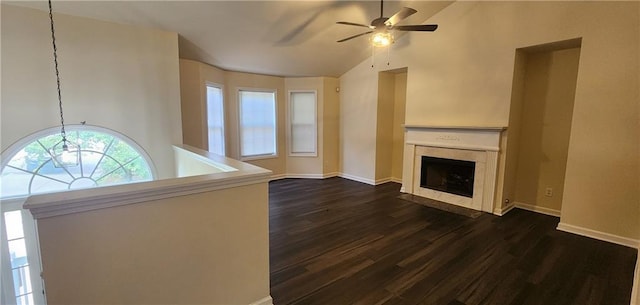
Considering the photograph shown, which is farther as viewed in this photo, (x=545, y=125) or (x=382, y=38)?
(x=545, y=125)

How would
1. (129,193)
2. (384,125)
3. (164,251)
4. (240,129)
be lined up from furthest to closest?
1. (384,125)
2. (240,129)
3. (164,251)
4. (129,193)

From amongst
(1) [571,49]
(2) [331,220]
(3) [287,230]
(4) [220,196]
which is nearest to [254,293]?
(4) [220,196]

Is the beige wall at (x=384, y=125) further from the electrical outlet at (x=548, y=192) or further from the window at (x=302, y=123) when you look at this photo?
the electrical outlet at (x=548, y=192)

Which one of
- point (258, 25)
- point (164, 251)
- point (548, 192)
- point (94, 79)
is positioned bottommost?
point (548, 192)

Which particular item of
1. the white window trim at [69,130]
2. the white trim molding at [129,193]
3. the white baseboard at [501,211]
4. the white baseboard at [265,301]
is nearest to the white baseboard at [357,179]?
the white baseboard at [501,211]

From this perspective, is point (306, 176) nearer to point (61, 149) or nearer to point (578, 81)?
point (61, 149)

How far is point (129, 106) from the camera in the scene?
3.60 meters

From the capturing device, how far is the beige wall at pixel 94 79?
9.64 feet

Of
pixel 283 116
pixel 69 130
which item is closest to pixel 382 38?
pixel 283 116

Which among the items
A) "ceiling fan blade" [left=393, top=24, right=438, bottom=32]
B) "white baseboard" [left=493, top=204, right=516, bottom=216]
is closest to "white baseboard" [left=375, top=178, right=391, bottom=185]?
"white baseboard" [left=493, top=204, right=516, bottom=216]

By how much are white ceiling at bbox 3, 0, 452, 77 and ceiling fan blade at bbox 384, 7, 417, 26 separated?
106 cm

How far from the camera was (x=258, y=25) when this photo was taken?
4.07 meters

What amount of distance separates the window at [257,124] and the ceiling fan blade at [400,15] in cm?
363

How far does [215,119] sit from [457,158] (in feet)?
14.4
